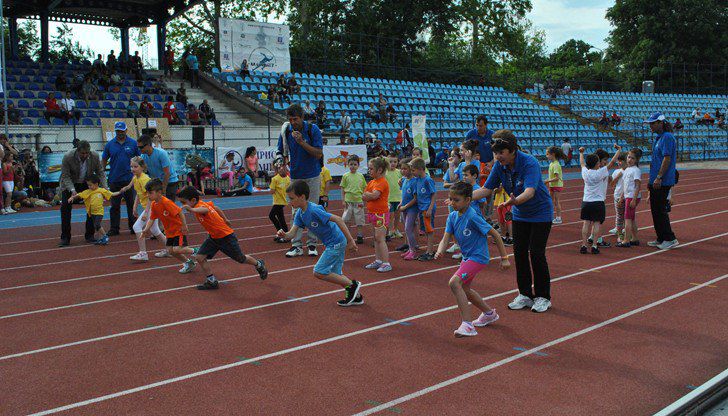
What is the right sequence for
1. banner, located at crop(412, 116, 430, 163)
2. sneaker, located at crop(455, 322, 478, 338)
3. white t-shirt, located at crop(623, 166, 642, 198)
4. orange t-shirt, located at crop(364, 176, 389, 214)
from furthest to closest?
1. banner, located at crop(412, 116, 430, 163)
2. white t-shirt, located at crop(623, 166, 642, 198)
3. orange t-shirt, located at crop(364, 176, 389, 214)
4. sneaker, located at crop(455, 322, 478, 338)

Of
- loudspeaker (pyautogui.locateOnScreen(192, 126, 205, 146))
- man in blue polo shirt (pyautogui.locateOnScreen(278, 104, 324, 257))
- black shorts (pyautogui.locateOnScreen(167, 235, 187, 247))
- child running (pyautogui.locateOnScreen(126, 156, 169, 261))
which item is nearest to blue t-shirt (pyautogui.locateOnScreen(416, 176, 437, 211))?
man in blue polo shirt (pyautogui.locateOnScreen(278, 104, 324, 257))

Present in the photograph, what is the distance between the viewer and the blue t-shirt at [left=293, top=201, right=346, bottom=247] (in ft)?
23.1

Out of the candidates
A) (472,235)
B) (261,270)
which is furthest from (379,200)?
(472,235)

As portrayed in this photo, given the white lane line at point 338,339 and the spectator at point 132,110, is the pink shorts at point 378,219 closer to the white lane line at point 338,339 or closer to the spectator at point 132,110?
the white lane line at point 338,339

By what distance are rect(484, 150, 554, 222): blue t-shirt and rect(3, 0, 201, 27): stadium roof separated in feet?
84.4

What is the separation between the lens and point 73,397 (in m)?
4.52

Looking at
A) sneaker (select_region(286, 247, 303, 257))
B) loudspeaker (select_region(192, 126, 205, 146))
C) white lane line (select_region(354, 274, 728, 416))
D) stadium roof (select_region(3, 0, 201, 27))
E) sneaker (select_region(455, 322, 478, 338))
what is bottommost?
white lane line (select_region(354, 274, 728, 416))

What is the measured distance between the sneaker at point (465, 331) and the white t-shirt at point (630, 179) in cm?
564

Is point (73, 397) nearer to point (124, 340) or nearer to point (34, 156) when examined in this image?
point (124, 340)

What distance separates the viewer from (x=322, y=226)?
7086 mm

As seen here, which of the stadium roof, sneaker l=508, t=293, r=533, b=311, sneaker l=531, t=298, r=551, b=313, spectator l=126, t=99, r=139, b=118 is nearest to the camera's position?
sneaker l=531, t=298, r=551, b=313

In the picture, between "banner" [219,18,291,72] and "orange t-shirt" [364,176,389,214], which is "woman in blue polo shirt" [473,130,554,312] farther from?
"banner" [219,18,291,72]

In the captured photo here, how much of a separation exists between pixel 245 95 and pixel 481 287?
22685mm

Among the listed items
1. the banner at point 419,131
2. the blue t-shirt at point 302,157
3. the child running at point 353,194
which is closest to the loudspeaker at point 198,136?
the banner at point 419,131
